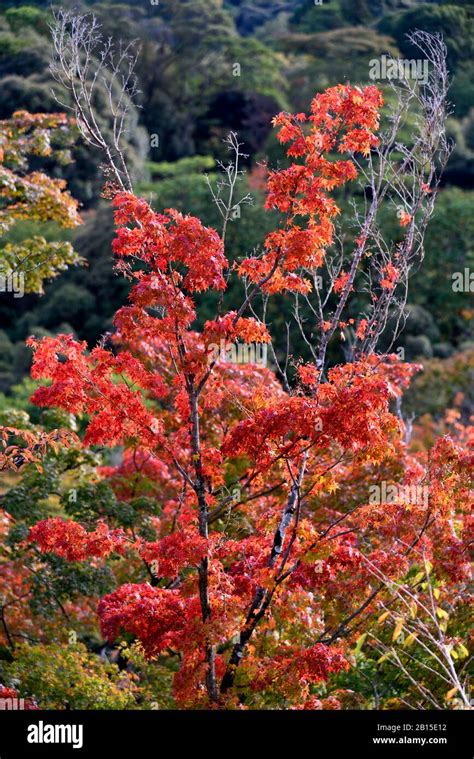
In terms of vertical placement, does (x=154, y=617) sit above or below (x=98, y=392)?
below

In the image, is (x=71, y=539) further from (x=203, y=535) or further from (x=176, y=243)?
(x=176, y=243)

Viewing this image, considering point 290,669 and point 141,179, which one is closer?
point 290,669

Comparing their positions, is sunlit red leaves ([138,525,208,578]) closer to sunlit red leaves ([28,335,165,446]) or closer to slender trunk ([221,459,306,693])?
slender trunk ([221,459,306,693])

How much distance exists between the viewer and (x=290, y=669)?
818 centimetres

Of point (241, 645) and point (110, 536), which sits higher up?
point (110, 536)

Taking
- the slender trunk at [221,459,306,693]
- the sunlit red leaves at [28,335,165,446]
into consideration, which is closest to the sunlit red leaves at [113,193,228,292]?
the sunlit red leaves at [28,335,165,446]

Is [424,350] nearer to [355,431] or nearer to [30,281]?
[30,281]

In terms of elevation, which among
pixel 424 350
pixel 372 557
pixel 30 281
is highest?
pixel 30 281

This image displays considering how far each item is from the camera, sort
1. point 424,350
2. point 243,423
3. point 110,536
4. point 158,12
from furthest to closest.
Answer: point 158,12
point 424,350
point 110,536
point 243,423

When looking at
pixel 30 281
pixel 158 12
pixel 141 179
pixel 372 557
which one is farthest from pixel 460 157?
pixel 372 557

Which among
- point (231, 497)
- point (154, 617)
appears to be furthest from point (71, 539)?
point (231, 497)
